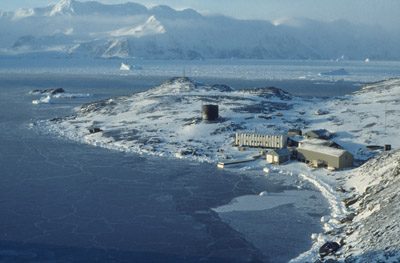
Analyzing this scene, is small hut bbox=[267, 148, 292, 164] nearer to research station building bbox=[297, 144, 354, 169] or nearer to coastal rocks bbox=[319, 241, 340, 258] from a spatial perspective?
research station building bbox=[297, 144, 354, 169]

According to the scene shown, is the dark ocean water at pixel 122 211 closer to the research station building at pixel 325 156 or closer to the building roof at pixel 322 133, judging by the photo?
the research station building at pixel 325 156

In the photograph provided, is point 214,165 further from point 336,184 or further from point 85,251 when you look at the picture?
point 85,251

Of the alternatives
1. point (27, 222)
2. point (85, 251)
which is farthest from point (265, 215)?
point (27, 222)

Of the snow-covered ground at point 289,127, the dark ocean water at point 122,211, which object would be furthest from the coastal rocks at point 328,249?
the dark ocean water at point 122,211

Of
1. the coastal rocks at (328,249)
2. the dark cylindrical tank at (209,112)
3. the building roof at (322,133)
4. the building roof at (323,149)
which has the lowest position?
the coastal rocks at (328,249)

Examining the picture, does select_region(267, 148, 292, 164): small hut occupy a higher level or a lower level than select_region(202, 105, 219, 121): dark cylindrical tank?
lower

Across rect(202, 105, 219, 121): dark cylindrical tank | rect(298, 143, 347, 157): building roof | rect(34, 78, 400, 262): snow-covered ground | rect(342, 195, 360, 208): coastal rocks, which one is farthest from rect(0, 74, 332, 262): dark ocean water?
→ rect(202, 105, 219, 121): dark cylindrical tank

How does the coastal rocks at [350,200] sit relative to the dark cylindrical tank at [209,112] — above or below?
below
